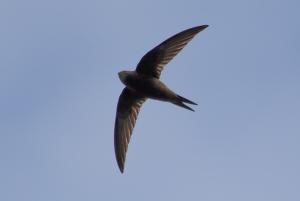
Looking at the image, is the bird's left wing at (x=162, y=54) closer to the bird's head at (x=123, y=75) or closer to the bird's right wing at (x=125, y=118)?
the bird's head at (x=123, y=75)

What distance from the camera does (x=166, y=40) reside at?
11.2 meters

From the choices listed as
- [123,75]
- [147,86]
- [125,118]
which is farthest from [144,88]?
[125,118]

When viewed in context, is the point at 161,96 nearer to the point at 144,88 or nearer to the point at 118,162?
the point at 144,88

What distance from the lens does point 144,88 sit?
11.0 metres

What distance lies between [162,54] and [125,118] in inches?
32.6

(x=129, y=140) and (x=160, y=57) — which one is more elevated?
(x=160, y=57)

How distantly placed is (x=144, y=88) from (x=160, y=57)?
0.39 metres

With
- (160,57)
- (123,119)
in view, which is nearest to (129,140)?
(123,119)

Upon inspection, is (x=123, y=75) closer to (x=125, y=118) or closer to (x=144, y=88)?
(x=144, y=88)

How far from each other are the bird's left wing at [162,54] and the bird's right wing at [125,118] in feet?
1.31

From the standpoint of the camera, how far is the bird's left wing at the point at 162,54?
11125 millimetres

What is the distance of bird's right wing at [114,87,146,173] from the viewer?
11.5 meters

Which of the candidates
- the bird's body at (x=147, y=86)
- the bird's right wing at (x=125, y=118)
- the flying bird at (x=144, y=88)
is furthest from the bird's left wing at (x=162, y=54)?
the bird's right wing at (x=125, y=118)

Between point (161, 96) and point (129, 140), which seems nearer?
point (161, 96)
